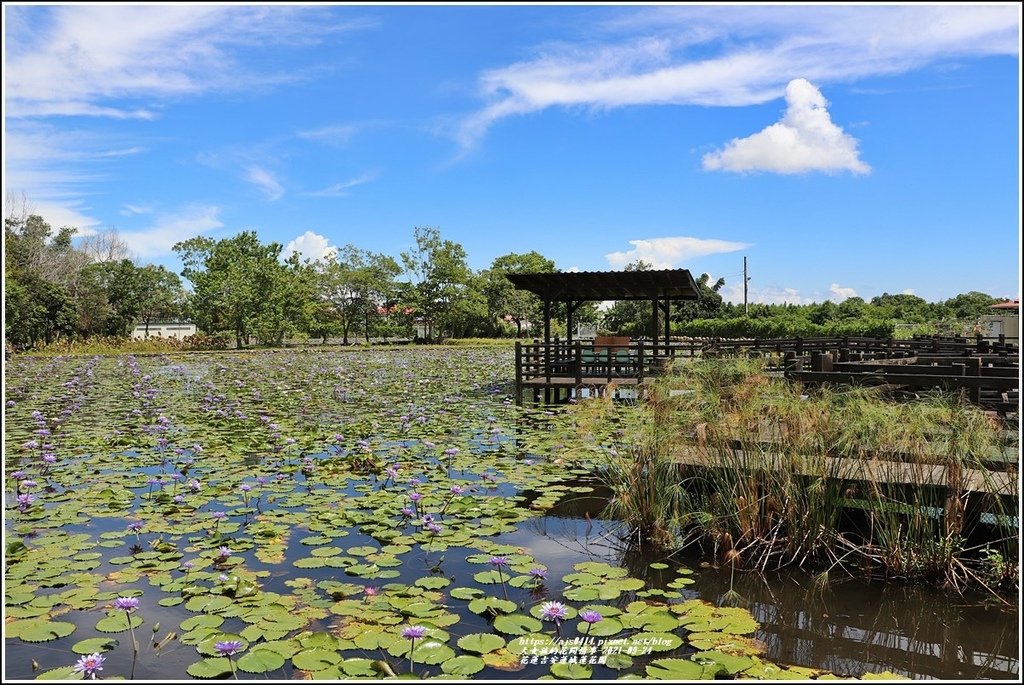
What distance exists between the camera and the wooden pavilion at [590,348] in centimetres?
1223

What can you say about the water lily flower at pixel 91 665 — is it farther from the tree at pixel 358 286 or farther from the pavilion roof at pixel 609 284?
the tree at pixel 358 286

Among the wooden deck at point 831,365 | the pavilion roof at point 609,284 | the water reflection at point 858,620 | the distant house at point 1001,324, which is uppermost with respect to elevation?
the pavilion roof at point 609,284

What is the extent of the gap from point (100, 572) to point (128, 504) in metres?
1.48

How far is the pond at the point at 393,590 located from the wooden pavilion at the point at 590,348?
525 cm

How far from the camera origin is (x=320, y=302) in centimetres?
4225

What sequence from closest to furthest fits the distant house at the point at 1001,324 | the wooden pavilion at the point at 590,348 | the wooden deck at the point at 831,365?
the wooden deck at the point at 831,365, the wooden pavilion at the point at 590,348, the distant house at the point at 1001,324

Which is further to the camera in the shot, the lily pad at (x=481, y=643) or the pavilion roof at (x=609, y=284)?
the pavilion roof at (x=609, y=284)

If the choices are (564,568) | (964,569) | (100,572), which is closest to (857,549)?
(964,569)

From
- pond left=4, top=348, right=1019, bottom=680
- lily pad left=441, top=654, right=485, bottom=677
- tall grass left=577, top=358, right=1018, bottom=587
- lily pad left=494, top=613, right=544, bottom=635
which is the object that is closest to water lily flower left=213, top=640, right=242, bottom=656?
pond left=4, top=348, right=1019, bottom=680

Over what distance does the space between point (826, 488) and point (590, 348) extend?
9963 millimetres

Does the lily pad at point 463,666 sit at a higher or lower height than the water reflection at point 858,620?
higher

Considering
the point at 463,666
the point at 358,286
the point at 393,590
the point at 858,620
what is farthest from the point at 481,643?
the point at 358,286

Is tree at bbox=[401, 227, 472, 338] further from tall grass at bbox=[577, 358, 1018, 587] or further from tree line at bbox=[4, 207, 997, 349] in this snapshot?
tall grass at bbox=[577, 358, 1018, 587]

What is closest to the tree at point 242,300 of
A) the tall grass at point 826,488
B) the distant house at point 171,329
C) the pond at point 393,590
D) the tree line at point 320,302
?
the tree line at point 320,302
